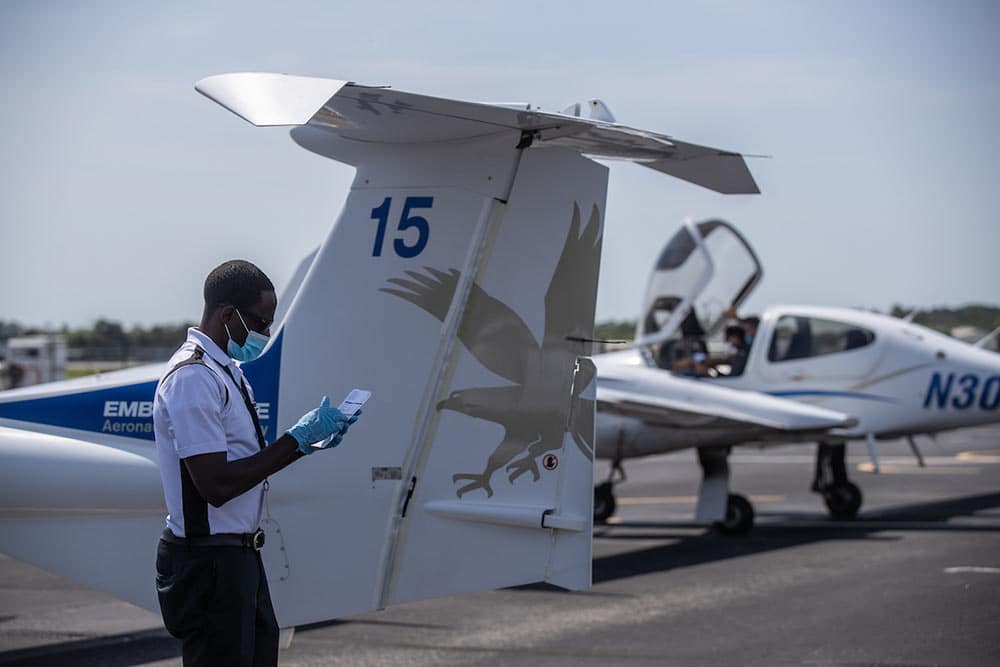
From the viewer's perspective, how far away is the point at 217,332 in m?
3.92

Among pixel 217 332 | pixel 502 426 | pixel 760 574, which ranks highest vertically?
pixel 217 332

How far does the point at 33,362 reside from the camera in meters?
30.0

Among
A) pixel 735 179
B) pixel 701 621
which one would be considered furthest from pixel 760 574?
pixel 735 179

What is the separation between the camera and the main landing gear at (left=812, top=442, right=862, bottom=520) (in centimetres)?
1316

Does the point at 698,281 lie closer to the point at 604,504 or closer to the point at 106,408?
the point at 604,504

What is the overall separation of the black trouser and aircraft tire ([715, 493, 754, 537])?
881 cm

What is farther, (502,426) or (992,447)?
(992,447)

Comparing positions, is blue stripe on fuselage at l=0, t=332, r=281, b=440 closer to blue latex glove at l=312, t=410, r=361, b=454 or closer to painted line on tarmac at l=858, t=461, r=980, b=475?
blue latex glove at l=312, t=410, r=361, b=454

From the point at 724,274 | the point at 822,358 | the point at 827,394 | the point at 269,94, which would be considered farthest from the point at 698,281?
the point at 269,94

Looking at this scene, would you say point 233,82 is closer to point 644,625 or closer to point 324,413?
point 324,413

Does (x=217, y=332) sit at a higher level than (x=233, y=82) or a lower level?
lower

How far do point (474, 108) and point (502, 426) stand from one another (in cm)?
136

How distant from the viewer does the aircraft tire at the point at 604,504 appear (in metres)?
13.0

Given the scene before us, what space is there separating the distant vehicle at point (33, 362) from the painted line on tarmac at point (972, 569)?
25.1 m
